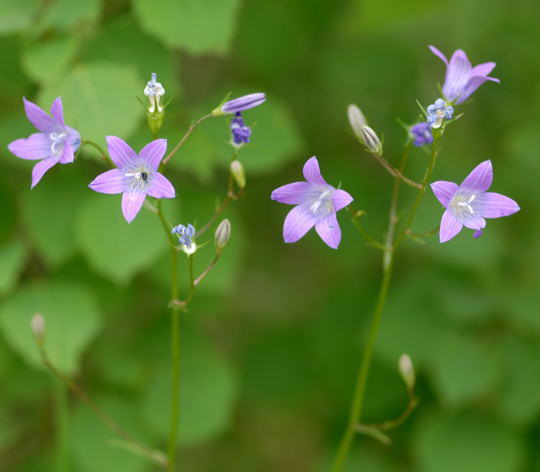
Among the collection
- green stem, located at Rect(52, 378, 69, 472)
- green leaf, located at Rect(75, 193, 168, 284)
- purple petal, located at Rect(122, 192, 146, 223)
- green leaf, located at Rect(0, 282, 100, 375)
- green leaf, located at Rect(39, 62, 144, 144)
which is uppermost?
purple petal, located at Rect(122, 192, 146, 223)

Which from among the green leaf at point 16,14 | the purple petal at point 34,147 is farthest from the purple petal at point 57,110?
the green leaf at point 16,14

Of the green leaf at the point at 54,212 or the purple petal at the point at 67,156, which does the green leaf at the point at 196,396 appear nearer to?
the green leaf at the point at 54,212

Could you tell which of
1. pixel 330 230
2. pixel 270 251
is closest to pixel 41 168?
pixel 330 230

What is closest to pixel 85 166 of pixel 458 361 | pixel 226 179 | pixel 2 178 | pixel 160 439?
pixel 2 178

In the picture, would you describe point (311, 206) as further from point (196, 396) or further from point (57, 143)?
point (196, 396)

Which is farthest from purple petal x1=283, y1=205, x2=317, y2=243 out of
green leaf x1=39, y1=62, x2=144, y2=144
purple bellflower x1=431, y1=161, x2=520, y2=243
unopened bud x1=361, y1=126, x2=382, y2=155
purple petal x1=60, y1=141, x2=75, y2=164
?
green leaf x1=39, y1=62, x2=144, y2=144

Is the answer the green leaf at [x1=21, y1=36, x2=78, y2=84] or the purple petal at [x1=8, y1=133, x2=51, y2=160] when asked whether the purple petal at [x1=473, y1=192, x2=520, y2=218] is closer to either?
the purple petal at [x1=8, y1=133, x2=51, y2=160]

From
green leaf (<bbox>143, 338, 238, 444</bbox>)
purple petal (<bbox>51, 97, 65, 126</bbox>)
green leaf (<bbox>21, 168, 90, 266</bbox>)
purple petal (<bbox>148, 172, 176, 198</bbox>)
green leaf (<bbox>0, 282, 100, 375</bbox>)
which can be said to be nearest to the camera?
purple petal (<bbox>148, 172, 176, 198</bbox>)
